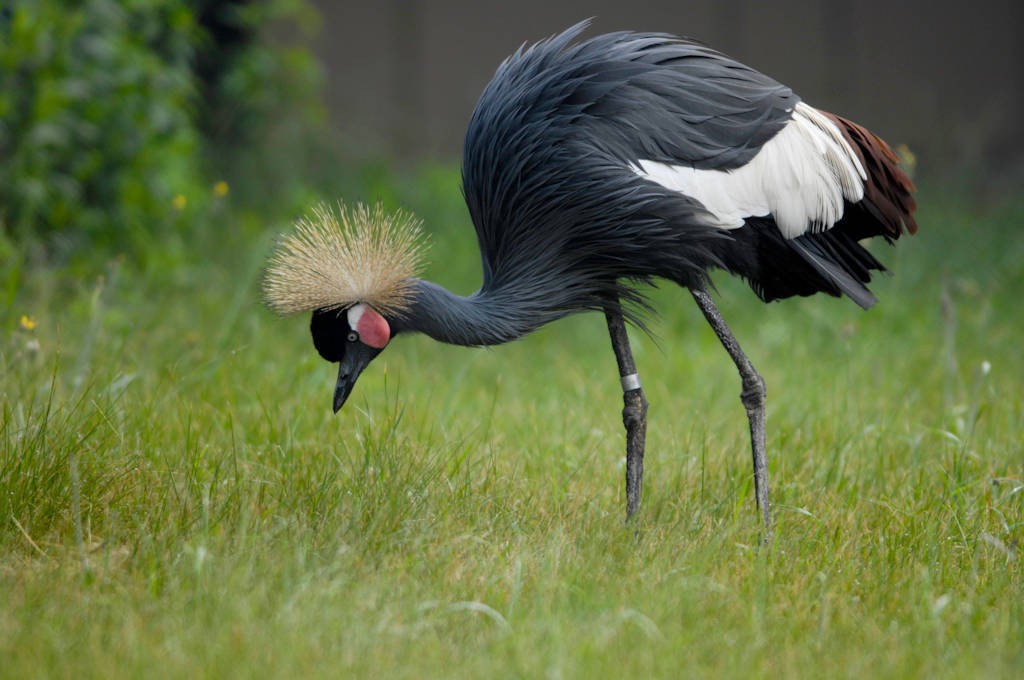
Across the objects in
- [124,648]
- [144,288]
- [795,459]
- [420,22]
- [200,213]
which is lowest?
[124,648]

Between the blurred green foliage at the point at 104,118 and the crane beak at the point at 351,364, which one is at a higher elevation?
the blurred green foliage at the point at 104,118

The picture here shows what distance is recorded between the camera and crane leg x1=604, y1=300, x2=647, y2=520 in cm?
312

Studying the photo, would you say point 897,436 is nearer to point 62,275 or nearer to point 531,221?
point 531,221

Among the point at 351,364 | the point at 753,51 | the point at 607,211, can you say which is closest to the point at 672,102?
the point at 607,211

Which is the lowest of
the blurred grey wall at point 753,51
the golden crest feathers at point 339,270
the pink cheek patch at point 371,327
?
the pink cheek patch at point 371,327

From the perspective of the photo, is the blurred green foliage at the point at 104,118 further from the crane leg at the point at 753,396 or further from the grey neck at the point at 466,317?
the crane leg at the point at 753,396

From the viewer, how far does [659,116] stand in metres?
2.92

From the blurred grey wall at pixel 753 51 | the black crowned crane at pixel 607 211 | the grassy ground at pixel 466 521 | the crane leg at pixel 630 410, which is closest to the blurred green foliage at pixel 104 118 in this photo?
the grassy ground at pixel 466 521

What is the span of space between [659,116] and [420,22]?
5226mm

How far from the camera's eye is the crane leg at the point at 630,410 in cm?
312

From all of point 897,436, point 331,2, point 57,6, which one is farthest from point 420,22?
point 897,436

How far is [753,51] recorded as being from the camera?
7.82m

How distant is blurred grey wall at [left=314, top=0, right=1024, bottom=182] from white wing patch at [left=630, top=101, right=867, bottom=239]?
466cm

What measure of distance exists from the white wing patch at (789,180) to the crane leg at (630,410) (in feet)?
1.30
